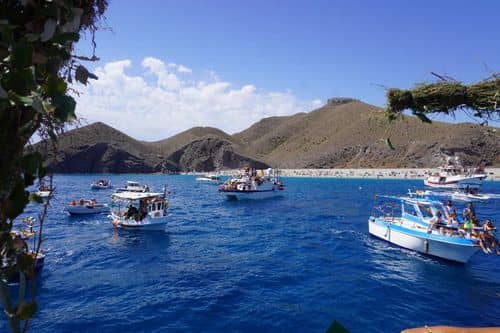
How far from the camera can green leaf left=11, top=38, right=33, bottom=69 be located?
1.41 meters

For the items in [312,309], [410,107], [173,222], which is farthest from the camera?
[173,222]

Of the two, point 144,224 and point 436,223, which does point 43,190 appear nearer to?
point 436,223

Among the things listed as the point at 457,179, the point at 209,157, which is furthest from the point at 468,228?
the point at 209,157

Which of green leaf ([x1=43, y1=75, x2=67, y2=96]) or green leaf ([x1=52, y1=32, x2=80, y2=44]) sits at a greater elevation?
green leaf ([x1=52, y1=32, x2=80, y2=44])

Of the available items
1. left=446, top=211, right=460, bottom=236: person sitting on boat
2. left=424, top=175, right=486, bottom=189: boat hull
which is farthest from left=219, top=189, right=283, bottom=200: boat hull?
left=424, top=175, right=486, bottom=189: boat hull

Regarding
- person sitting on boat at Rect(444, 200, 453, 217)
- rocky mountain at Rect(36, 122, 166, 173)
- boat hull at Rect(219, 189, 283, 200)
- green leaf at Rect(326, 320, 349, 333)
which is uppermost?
rocky mountain at Rect(36, 122, 166, 173)

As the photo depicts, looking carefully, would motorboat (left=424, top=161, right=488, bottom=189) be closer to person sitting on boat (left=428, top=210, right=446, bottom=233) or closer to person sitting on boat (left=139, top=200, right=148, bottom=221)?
person sitting on boat (left=428, top=210, right=446, bottom=233)

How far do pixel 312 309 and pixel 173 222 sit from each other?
79.2 ft

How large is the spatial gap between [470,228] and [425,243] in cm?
277

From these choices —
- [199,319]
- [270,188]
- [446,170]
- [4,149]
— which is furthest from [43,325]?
[446,170]

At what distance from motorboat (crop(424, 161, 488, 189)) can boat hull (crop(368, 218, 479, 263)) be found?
53592 mm

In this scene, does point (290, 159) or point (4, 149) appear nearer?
point (4, 149)

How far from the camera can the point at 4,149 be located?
164cm

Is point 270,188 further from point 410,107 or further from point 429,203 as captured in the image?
point 410,107
